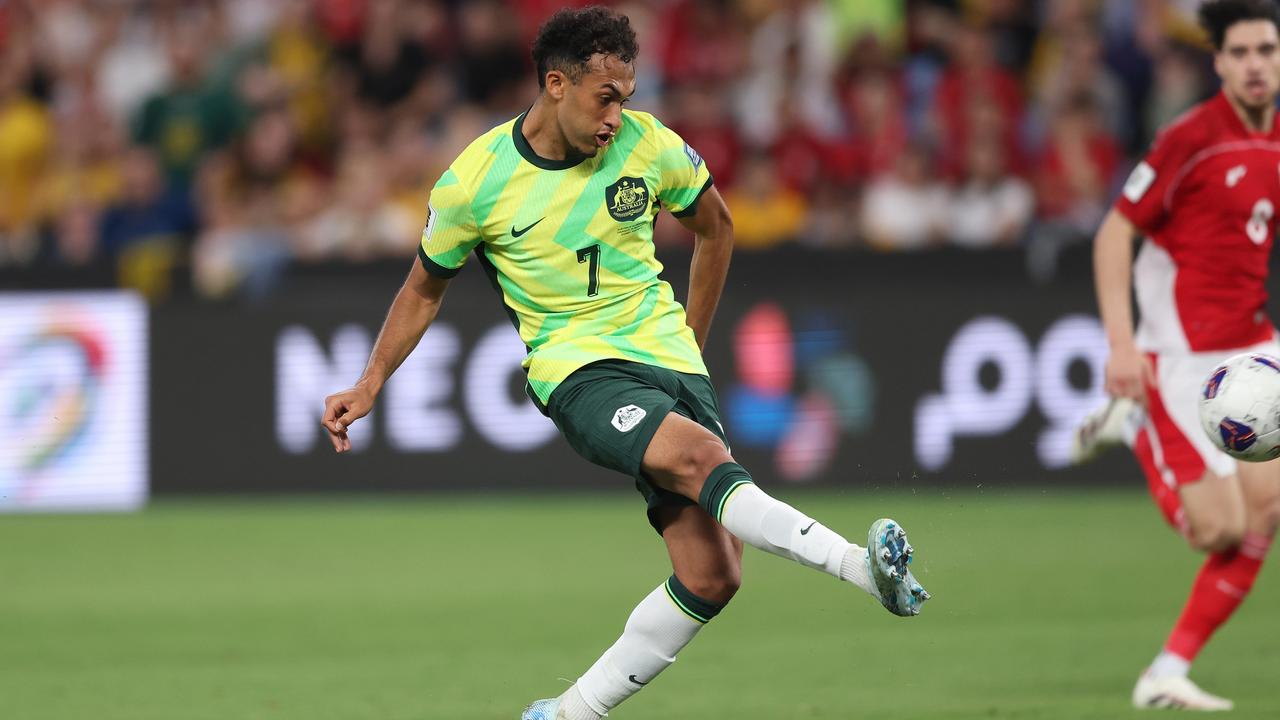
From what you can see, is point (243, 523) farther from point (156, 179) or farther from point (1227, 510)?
point (1227, 510)

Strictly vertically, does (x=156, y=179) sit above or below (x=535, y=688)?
above

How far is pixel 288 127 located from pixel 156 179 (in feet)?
3.52

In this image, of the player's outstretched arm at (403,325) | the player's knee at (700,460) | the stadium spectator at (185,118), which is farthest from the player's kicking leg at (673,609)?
the stadium spectator at (185,118)

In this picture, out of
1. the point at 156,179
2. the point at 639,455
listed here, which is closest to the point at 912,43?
the point at 156,179

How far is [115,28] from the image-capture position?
52.7ft

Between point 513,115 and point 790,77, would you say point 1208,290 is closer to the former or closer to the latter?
point 790,77

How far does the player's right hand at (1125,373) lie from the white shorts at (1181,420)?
302 millimetres

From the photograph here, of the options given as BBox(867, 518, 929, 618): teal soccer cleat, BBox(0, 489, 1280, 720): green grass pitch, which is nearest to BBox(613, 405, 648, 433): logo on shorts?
BBox(867, 518, 929, 618): teal soccer cleat

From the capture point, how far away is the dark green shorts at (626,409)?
217 inches

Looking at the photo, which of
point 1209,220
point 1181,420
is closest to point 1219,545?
point 1181,420

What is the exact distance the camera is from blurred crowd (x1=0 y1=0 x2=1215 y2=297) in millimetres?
13586

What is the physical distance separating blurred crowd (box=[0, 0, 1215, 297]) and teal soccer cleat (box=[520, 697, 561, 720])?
7.25 m

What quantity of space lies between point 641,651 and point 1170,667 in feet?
6.77

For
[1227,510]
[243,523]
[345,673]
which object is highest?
[1227,510]
